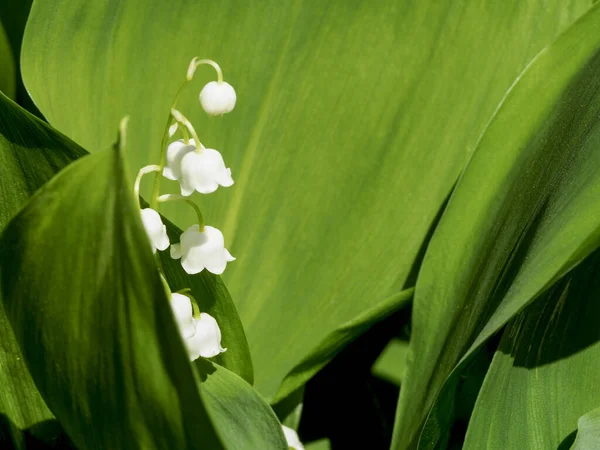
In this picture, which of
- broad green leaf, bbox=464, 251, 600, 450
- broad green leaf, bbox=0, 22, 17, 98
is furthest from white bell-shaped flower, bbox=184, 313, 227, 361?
broad green leaf, bbox=0, 22, 17, 98

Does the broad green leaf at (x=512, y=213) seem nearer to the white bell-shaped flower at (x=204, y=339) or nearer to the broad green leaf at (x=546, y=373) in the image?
the broad green leaf at (x=546, y=373)

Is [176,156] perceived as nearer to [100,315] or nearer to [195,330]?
[195,330]

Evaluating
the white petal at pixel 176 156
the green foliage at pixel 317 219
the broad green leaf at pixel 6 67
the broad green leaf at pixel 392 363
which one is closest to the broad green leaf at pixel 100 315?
the green foliage at pixel 317 219

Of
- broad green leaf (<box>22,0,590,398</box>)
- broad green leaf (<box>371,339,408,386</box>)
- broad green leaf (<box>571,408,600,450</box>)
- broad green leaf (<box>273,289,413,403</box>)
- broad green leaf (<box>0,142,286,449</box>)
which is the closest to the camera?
broad green leaf (<box>0,142,286,449</box>)

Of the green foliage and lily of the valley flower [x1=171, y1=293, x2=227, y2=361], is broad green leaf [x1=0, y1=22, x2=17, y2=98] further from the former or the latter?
lily of the valley flower [x1=171, y1=293, x2=227, y2=361]

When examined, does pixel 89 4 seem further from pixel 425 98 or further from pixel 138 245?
pixel 138 245

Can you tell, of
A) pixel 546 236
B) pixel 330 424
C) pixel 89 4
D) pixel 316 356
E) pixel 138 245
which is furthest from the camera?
pixel 330 424

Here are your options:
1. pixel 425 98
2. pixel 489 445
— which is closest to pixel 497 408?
pixel 489 445

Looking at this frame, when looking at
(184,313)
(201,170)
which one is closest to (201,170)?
(201,170)
